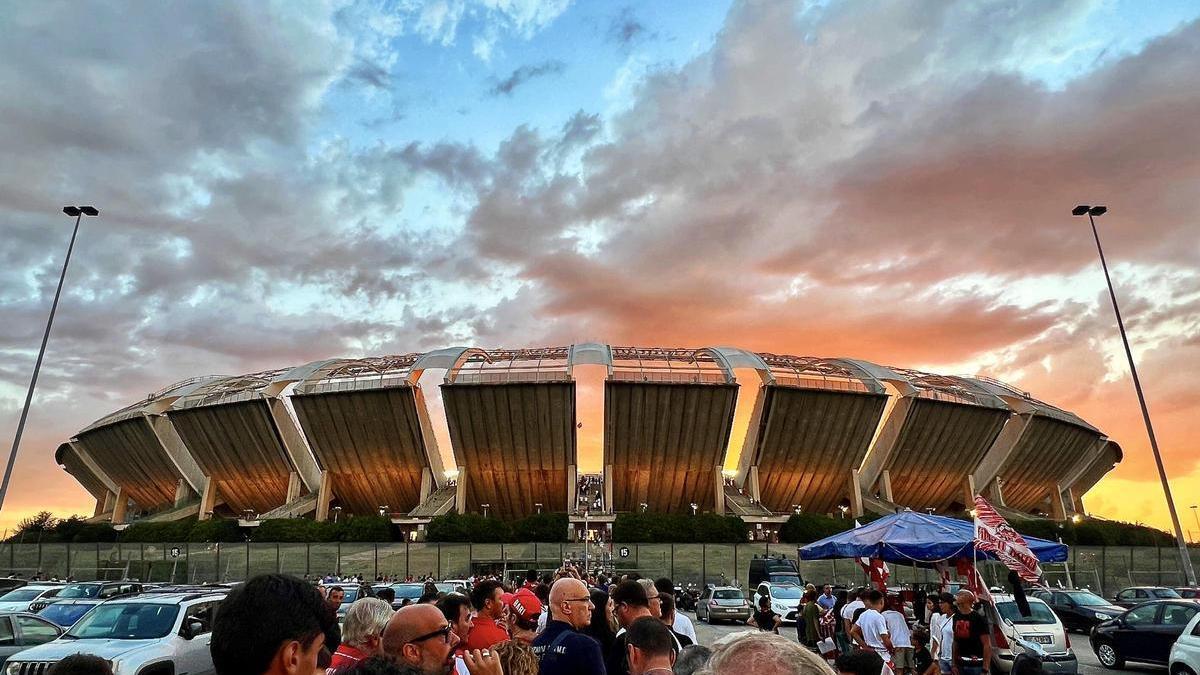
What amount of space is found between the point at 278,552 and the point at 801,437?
35.0m

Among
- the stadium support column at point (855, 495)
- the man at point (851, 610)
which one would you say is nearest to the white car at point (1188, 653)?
the man at point (851, 610)

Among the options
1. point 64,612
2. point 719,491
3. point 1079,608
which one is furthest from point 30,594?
point 719,491

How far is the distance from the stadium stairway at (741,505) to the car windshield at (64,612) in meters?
41.5

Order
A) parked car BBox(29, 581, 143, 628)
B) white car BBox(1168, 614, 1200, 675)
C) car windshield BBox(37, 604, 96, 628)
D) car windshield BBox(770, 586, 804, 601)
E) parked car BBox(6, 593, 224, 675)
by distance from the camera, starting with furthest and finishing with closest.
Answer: car windshield BBox(770, 586, 804, 601)
parked car BBox(29, 581, 143, 628)
car windshield BBox(37, 604, 96, 628)
white car BBox(1168, 614, 1200, 675)
parked car BBox(6, 593, 224, 675)

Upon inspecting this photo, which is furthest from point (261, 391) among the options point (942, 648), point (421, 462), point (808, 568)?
point (942, 648)

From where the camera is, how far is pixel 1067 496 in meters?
64.6

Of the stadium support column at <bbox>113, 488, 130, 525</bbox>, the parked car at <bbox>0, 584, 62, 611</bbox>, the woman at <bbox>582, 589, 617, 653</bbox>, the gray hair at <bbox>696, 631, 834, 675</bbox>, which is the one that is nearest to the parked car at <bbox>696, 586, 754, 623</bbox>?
the parked car at <bbox>0, 584, 62, 611</bbox>

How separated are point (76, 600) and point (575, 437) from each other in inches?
1515

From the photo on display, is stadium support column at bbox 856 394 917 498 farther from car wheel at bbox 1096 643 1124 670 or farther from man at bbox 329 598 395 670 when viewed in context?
man at bbox 329 598 395 670

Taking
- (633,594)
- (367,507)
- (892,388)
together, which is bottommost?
(633,594)

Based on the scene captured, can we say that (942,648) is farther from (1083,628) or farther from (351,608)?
(1083,628)

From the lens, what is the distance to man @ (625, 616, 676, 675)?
4.00 m

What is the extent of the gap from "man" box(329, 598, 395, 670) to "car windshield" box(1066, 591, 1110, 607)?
24.2 meters

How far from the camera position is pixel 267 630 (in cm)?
249
